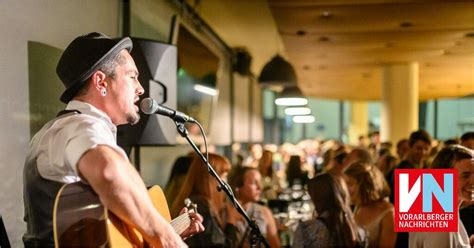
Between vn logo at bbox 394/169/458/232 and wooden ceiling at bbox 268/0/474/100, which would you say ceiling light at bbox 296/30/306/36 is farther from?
vn logo at bbox 394/169/458/232

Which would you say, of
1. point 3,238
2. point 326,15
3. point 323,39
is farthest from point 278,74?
point 3,238

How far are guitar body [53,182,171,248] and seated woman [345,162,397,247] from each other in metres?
1.95

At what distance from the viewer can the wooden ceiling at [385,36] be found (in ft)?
13.3

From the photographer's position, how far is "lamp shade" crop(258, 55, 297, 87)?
6.39 meters

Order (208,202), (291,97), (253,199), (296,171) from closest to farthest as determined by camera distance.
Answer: (208,202), (253,199), (296,171), (291,97)

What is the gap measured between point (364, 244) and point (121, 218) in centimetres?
179

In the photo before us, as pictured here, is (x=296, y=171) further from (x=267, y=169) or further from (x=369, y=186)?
(x=369, y=186)

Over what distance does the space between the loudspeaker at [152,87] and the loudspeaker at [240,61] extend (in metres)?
5.87

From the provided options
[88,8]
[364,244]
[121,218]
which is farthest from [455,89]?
[121,218]

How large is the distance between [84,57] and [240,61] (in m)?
7.41

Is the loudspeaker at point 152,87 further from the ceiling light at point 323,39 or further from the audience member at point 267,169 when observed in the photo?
the ceiling light at point 323,39

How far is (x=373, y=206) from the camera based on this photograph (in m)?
3.30

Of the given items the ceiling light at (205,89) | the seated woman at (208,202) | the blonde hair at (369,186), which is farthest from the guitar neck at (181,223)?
the ceiling light at (205,89)

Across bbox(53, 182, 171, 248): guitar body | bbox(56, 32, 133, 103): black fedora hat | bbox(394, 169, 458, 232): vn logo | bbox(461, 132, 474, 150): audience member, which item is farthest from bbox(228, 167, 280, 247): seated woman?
bbox(53, 182, 171, 248): guitar body
